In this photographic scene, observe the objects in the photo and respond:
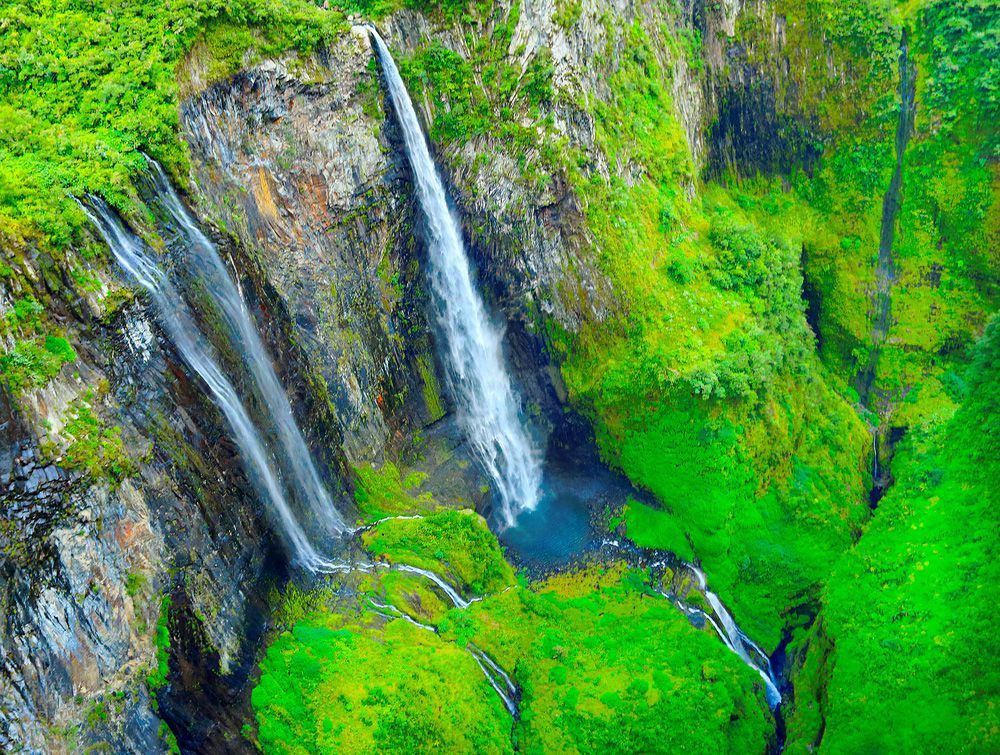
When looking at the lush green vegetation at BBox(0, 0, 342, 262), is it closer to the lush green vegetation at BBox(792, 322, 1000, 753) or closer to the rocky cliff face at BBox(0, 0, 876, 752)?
the rocky cliff face at BBox(0, 0, 876, 752)

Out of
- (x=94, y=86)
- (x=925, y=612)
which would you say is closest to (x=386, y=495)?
(x=94, y=86)

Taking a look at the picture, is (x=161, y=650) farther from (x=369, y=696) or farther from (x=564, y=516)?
(x=564, y=516)

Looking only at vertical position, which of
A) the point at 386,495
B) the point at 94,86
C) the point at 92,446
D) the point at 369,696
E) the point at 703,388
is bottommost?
the point at 369,696

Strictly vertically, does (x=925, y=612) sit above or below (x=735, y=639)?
above

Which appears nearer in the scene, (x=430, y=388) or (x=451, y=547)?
(x=451, y=547)

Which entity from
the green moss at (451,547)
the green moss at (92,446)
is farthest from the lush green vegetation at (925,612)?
the green moss at (92,446)

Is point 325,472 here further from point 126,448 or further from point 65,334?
point 65,334
